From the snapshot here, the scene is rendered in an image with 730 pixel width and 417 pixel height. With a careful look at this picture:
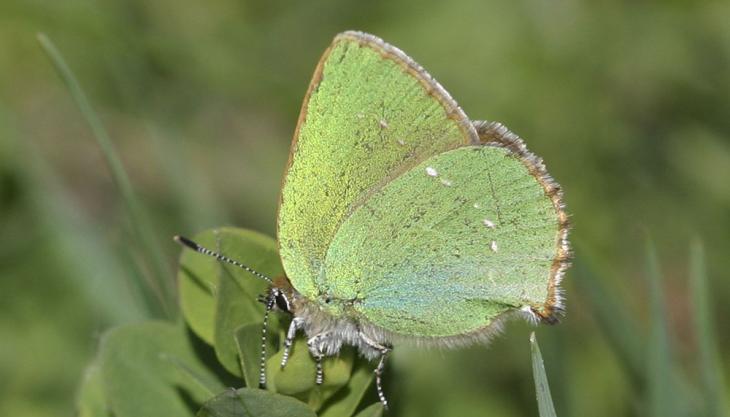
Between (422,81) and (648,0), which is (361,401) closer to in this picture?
(422,81)

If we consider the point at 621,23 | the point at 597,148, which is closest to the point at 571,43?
the point at 621,23

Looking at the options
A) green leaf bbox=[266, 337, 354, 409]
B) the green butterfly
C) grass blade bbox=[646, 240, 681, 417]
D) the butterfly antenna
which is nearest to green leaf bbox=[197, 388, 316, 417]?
green leaf bbox=[266, 337, 354, 409]

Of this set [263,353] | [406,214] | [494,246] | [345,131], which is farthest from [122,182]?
[494,246]

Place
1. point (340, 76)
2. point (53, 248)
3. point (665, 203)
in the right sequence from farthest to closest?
point (665, 203) < point (53, 248) < point (340, 76)

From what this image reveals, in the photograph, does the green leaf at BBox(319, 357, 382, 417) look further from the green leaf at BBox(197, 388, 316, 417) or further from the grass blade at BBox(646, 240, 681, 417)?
the grass blade at BBox(646, 240, 681, 417)

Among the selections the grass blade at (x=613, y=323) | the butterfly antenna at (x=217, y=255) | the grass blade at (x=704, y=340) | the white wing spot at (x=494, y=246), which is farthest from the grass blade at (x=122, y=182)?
the grass blade at (x=704, y=340)

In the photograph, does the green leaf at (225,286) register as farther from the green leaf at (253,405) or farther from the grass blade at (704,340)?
the grass blade at (704,340)

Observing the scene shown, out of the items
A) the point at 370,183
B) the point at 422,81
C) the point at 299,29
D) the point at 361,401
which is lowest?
the point at 361,401
